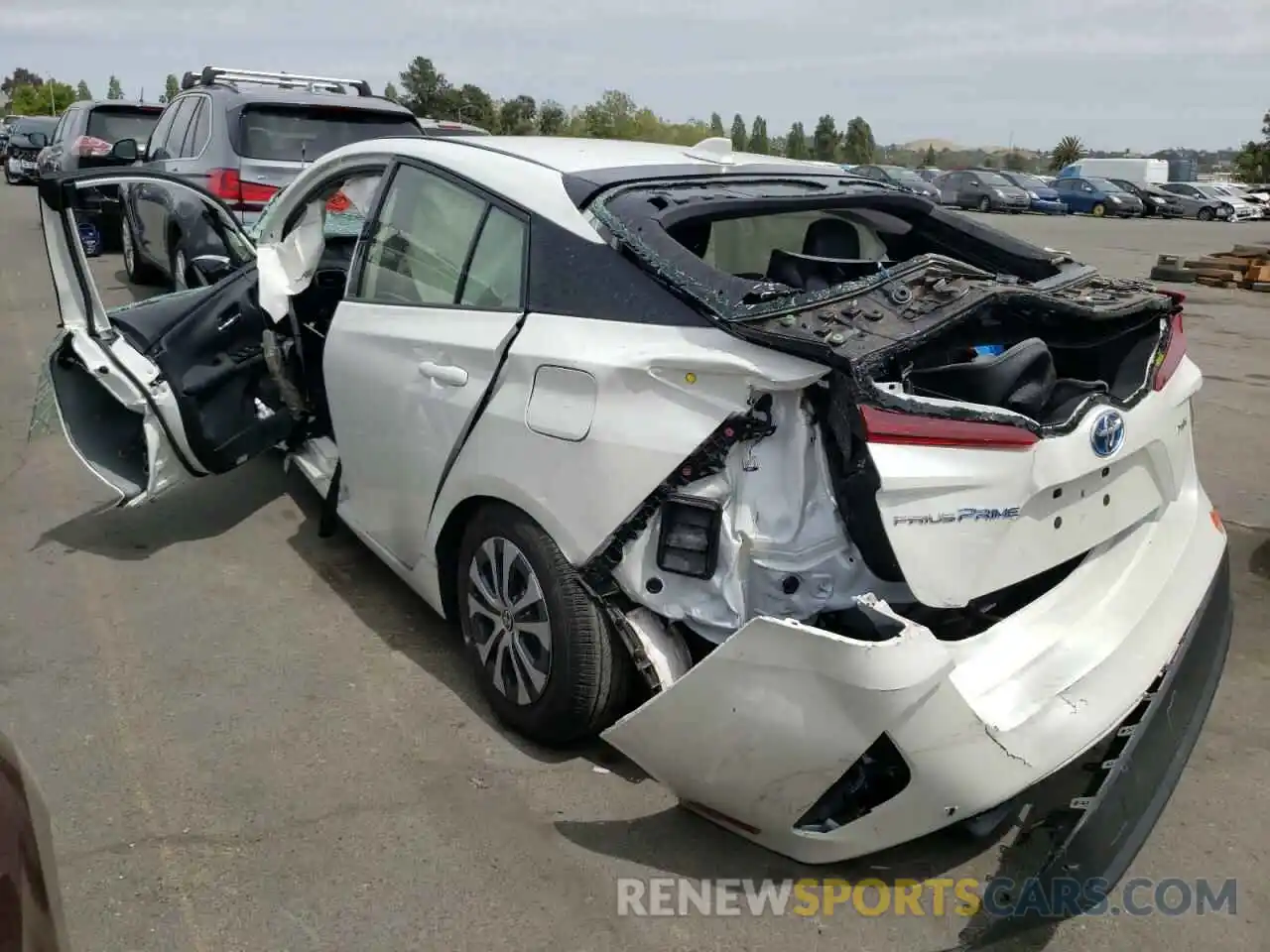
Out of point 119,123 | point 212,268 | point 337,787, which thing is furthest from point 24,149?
point 337,787

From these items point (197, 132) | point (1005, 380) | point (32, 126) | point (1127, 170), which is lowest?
point (1005, 380)

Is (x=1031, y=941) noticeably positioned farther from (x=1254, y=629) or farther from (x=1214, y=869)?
(x=1254, y=629)

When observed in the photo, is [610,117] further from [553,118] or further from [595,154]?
[595,154]

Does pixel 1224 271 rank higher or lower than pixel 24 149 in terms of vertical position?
lower

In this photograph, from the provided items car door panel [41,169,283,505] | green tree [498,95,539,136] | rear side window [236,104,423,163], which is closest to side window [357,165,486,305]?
car door panel [41,169,283,505]

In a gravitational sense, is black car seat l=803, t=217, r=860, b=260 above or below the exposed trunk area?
above

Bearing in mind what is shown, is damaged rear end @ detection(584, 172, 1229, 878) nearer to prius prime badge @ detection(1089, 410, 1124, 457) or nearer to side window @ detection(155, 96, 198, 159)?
prius prime badge @ detection(1089, 410, 1124, 457)

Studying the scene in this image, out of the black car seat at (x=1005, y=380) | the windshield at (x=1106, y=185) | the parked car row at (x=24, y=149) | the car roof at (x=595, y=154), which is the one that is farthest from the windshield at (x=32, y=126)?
the windshield at (x=1106, y=185)

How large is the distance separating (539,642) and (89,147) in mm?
12593

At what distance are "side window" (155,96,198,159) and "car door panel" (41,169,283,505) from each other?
204 inches

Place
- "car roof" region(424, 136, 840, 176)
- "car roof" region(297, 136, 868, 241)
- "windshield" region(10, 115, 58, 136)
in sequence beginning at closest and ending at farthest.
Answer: "car roof" region(297, 136, 868, 241) → "car roof" region(424, 136, 840, 176) → "windshield" region(10, 115, 58, 136)

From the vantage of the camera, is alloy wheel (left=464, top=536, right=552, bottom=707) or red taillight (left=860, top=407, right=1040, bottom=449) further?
alloy wheel (left=464, top=536, right=552, bottom=707)

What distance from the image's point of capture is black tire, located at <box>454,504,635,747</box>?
9.75 feet

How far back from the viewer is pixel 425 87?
4491 cm
